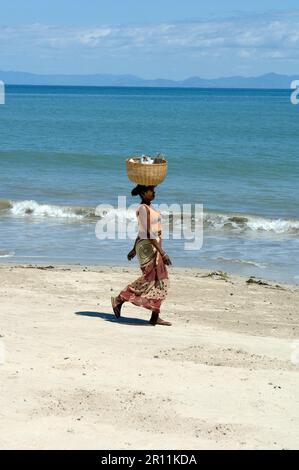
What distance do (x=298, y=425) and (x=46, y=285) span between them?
230 inches

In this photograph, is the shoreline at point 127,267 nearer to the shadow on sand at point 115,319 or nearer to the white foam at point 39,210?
the shadow on sand at point 115,319

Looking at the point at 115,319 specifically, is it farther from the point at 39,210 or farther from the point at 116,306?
the point at 39,210

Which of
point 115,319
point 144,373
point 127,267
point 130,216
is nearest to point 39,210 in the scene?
point 130,216

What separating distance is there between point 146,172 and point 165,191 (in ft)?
54.3

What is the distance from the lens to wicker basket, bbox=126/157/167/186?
8906mm

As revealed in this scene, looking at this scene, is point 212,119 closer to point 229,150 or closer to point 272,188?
point 229,150

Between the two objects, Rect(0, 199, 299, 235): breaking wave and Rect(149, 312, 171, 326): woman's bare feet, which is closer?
Rect(149, 312, 171, 326): woman's bare feet

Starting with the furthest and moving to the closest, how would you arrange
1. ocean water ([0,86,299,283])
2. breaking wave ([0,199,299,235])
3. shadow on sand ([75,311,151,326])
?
breaking wave ([0,199,299,235]) < ocean water ([0,86,299,283]) < shadow on sand ([75,311,151,326])

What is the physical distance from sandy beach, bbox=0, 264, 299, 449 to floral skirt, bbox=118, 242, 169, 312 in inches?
9.7

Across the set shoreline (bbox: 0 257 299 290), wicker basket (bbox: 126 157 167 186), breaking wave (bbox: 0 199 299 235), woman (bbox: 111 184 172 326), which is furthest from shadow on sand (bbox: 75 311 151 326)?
breaking wave (bbox: 0 199 299 235)

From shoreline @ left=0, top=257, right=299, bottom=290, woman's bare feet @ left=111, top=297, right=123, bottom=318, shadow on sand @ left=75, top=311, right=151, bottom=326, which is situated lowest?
shoreline @ left=0, top=257, right=299, bottom=290

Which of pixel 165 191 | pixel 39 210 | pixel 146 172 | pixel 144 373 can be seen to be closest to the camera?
pixel 144 373

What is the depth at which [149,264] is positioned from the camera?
9.29 meters

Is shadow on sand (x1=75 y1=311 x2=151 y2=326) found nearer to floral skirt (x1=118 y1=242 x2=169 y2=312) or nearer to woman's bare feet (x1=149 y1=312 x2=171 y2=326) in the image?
woman's bare feet (x1=149 y1=312 x2=171 y2=326)
